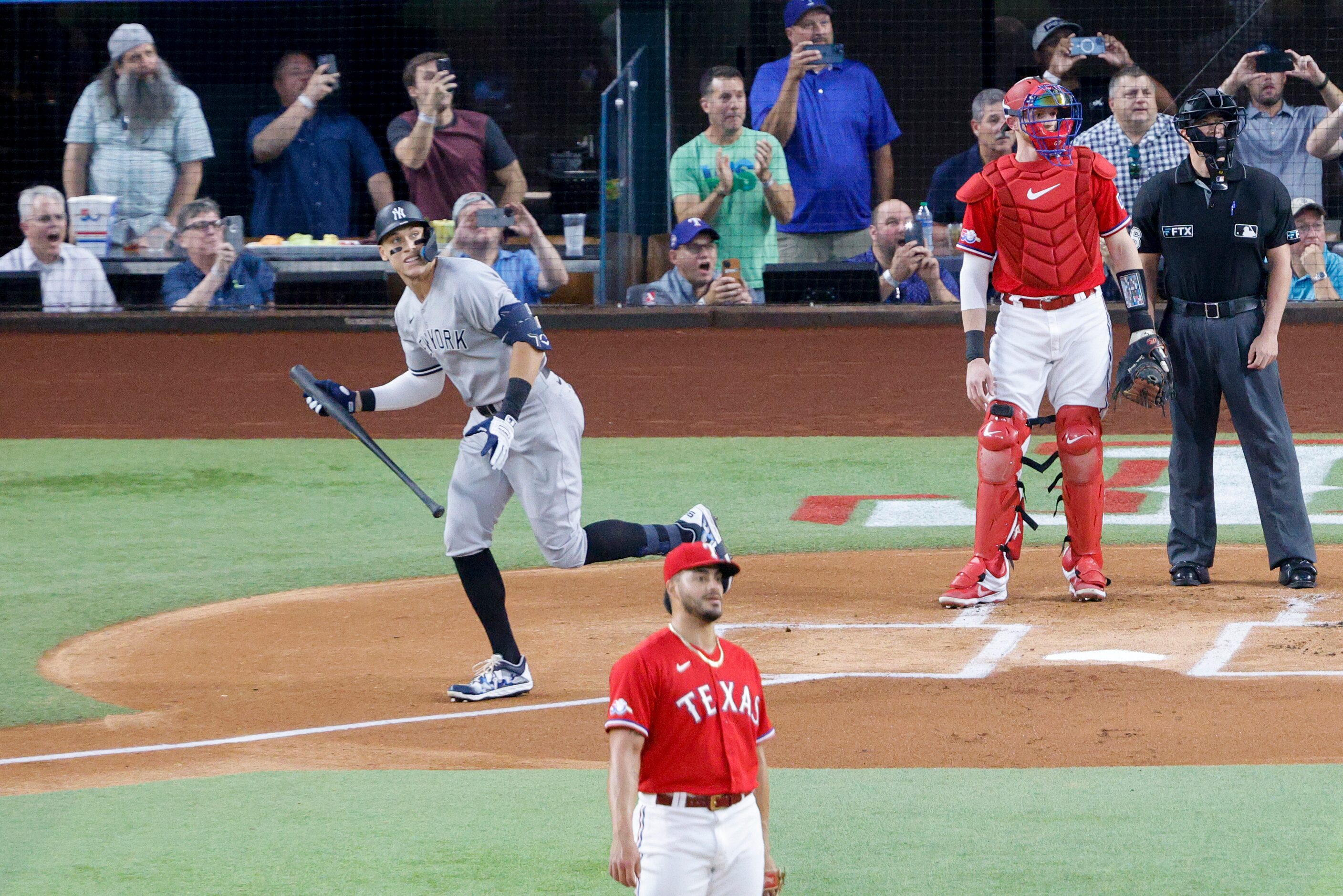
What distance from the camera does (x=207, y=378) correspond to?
14281 mm

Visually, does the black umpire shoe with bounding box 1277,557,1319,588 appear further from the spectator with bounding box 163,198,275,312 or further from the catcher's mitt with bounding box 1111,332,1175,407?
the spectator with bounding box 163,198,275,312

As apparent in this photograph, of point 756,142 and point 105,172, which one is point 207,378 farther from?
point 756,142

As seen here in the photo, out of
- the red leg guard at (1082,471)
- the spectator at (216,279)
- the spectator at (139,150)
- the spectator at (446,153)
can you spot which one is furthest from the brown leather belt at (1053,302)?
the spectator at (139,150)

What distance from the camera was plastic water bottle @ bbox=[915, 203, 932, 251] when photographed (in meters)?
13.6

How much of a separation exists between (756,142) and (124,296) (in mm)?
5583

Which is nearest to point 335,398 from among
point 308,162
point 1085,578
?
point 1085,578

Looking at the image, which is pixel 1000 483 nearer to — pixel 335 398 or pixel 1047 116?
pixel 1047 116

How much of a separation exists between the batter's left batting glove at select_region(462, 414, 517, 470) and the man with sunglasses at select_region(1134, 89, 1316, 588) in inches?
120

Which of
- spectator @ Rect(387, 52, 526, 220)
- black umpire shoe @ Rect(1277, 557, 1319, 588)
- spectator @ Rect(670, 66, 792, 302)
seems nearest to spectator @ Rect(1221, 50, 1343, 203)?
spectator @ Rect(670, 66, 792, 302)

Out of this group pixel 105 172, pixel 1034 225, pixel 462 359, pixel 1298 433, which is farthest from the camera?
pixel 105 172

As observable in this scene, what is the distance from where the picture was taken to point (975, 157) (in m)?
13.8

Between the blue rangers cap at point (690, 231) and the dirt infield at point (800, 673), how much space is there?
5.23 meters

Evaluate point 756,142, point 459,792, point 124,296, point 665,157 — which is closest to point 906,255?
point 756,142

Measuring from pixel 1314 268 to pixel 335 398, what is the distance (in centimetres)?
974
